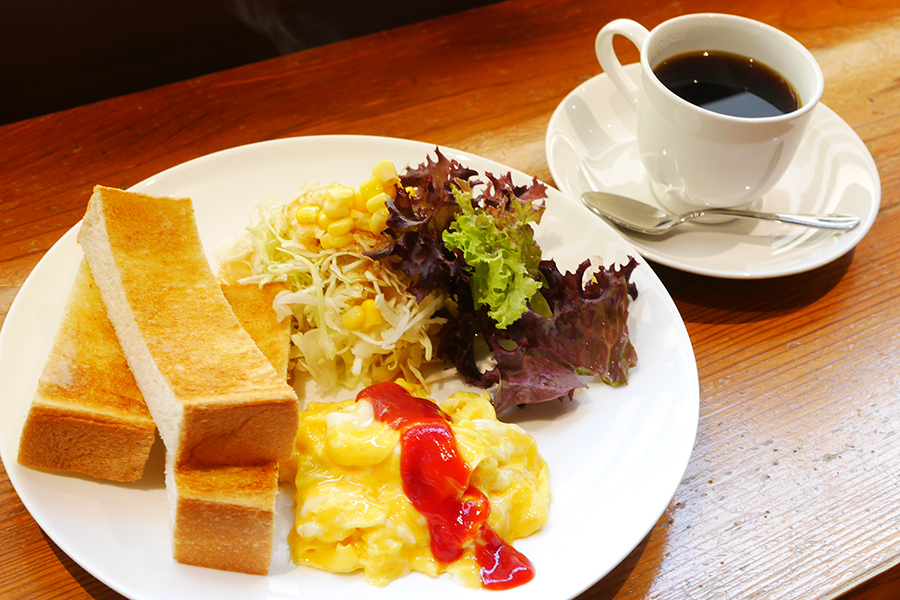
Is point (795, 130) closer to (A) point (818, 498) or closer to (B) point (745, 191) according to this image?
(B) point (745, 191)

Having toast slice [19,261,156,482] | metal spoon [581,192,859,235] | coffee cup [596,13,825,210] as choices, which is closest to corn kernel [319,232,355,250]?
toast slice [19,261,156,482]

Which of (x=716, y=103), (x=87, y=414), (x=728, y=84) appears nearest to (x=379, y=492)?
(x=87, y=414)

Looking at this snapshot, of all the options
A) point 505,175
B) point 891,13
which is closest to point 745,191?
point 505,175

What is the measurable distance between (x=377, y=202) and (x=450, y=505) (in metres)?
1.00

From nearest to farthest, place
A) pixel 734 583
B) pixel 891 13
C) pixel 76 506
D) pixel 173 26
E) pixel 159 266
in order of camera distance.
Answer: pixel 76 506
pixel 734 583
pixel 159 266
pixel 173 26
pixel 891 13

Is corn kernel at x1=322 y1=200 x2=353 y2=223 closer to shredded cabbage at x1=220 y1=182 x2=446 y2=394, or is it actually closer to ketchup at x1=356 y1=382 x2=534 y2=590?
shredded cabbage at x1=220 y1=182 x2=446 y2=394

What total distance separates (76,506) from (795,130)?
2.49 metres

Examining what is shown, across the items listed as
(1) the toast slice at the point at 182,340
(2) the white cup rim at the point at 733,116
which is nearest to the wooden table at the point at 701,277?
(1) the toast slice at the point at 182,340

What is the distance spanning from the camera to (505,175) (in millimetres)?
2426

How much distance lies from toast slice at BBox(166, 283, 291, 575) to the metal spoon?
5.24ft

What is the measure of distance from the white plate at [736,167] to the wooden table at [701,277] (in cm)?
14

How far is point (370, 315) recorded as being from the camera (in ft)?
7.31

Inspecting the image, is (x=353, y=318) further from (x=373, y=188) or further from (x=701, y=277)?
(x=701, y=277)

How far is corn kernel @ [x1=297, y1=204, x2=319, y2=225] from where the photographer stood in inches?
89.6
